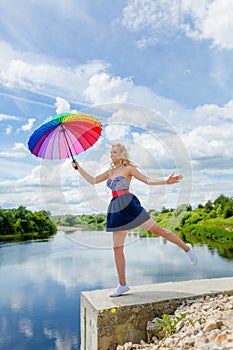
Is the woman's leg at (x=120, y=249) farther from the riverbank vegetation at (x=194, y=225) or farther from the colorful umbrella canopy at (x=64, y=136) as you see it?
the riverbank vegetation at (x=194, y=225)

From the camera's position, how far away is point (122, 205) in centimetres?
387

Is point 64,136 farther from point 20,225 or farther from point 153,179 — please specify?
point 20,225

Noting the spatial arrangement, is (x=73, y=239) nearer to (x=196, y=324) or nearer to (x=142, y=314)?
(x=142, y=314)

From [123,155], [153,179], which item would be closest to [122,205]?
[153,179]

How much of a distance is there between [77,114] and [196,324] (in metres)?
2.33

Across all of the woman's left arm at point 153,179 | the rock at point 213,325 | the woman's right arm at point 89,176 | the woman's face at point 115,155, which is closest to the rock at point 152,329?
the rock at point 213,325

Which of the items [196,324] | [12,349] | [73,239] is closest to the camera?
[196,324]

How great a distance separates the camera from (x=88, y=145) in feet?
13.3

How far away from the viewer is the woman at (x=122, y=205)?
3865 mm

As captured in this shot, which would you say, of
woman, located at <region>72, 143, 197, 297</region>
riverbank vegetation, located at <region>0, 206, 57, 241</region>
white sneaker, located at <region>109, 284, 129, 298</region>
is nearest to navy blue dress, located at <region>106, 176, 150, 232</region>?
woman, located at <region>72, 143, 197, 297</region>

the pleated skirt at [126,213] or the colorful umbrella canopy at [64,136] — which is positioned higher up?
the colorful umbrella canopy at [64,136]

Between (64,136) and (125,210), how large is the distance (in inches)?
39.7

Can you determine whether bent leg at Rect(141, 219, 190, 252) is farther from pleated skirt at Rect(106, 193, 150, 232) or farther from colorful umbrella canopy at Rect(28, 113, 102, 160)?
colorful umbrella canopy at Rect(28, 113, 102, 160)

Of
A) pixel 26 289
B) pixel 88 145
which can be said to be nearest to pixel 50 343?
pixel 26 289
